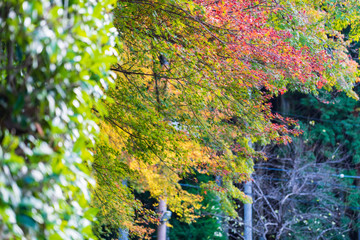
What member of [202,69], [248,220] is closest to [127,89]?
[202,69]

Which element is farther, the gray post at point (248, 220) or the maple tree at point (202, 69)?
the gray post at point (248, 220)

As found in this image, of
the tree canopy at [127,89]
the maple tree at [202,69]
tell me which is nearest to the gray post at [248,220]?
the tree canopy at [127,89]

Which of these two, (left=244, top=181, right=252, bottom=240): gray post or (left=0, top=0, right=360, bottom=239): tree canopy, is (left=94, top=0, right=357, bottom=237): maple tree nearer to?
(left=0, top=0, right=360, bottom=239): tree canopy

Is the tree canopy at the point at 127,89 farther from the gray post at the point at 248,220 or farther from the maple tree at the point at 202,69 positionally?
the gray post at the point at 248,220

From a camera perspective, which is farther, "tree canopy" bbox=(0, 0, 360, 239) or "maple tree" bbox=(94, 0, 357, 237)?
"maple tree" bbox=(94, 0, 357, 237)

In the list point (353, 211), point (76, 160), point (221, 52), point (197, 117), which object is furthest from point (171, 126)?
point (353, 211)

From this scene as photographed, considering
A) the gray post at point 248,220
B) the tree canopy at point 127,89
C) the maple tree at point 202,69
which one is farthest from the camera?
the gray post at point 248,220

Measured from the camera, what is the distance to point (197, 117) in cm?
628

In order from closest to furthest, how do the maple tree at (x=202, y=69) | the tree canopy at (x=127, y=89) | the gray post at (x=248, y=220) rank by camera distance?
1. the tree canopy at (x=127, y=89)
2. the maple tree at (x=202, y=69)
3. the gray post at (x=248, y=220)

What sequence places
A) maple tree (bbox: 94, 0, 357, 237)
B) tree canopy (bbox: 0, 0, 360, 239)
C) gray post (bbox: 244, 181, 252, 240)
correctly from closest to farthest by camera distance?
tree canopy (bbox: 0, 0, 360, 239) < maple tree (bbox: 94, 0, 357, 237) < gray post (bbox: 244, 181, 252, 240)

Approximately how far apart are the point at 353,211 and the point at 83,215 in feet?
56.0

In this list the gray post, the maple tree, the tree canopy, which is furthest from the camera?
the gray post

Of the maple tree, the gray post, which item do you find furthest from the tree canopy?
the gray post

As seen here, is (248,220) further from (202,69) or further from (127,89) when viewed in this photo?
(202,69)
